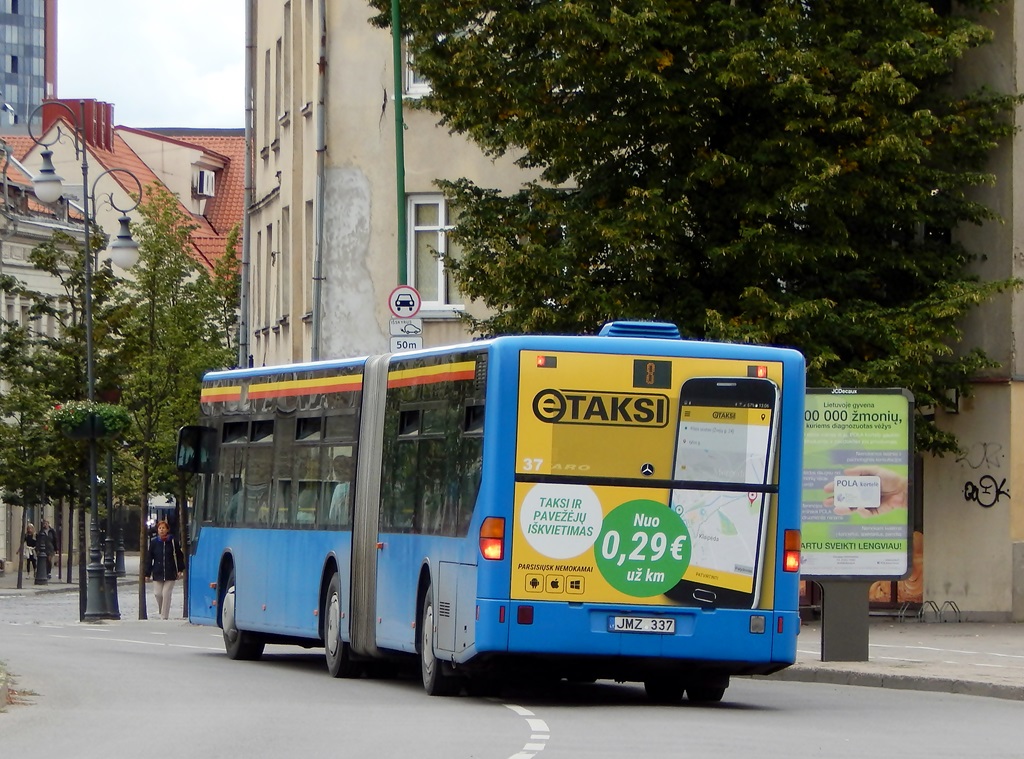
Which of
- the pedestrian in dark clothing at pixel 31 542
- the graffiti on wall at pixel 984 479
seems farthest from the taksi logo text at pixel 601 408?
the pedestrian in dark clothing at pixel 31 542

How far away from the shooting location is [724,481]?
55.5ft

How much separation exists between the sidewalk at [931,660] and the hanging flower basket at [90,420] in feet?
46.6

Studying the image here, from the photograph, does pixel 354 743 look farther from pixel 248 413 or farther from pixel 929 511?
pixel 929 511

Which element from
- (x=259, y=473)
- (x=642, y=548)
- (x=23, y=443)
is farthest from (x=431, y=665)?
(x=23, y=443)

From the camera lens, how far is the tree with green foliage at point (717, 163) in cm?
2747

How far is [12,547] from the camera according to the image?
3088 inches

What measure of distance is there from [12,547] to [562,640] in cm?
6458

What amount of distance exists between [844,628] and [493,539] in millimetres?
7249

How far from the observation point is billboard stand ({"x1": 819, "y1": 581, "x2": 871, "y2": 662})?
22672 millimetres

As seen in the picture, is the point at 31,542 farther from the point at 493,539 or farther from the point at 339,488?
the point at 493,539

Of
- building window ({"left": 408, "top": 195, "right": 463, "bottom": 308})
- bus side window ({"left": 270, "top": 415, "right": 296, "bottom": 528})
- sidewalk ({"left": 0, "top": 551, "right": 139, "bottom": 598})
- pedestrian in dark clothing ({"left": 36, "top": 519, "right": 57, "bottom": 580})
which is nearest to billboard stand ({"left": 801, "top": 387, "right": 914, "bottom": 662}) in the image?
bus side window ({"left": 270, "top": 415, "right": 296, "bottom": 528})

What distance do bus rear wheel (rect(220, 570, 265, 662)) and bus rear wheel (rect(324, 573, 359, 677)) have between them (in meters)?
3.16

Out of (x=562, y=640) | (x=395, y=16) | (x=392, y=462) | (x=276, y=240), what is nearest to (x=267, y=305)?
(x=276, y=240)

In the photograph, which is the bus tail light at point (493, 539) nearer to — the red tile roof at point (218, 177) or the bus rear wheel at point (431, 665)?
the bus rear wheel at point (431, 665)
